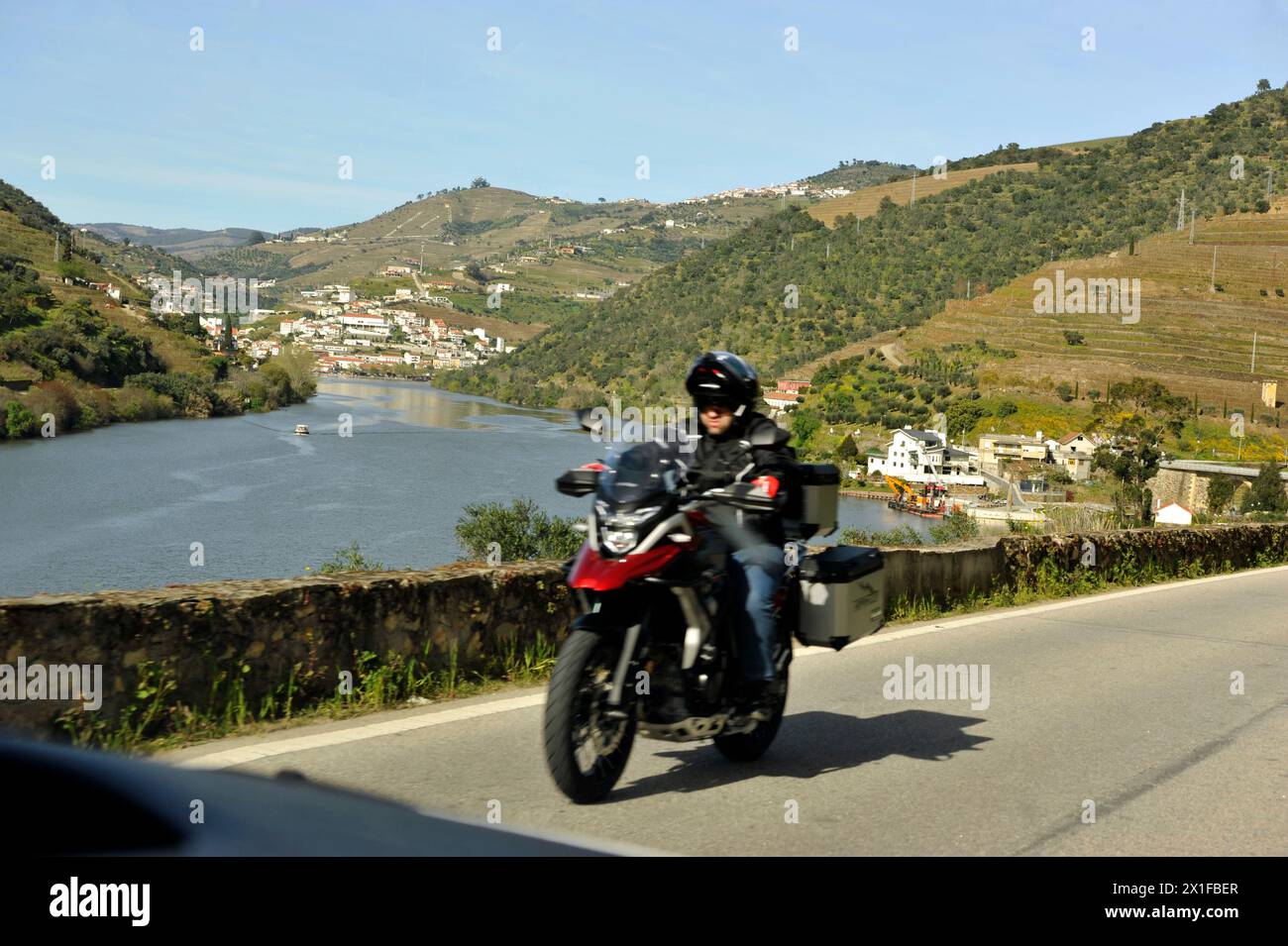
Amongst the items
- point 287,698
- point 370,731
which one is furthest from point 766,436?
point 287,698

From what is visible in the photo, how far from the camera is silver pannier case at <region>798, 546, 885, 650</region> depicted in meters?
5.83

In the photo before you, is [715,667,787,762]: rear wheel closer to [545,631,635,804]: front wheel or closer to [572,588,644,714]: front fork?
[545,631,635,804]: front wheel

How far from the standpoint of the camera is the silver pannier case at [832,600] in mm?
5832

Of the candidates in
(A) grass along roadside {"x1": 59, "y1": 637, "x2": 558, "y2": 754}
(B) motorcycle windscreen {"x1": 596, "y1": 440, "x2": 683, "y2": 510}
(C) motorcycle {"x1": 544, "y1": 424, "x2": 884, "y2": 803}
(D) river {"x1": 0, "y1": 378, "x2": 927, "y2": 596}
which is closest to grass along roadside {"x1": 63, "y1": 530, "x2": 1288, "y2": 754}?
(A) grass along roadside {"x1": 59, "y1": 637, "x2": 558, "y2": 754}

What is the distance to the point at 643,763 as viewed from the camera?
18.4 feet

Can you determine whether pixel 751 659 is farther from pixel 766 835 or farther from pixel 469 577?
pixel 469 577

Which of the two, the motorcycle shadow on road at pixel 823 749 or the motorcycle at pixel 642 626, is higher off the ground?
the motorcycle at pixel 642 626

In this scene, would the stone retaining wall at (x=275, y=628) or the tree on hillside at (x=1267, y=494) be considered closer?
the stone retaining wall at (x=275, y=628)

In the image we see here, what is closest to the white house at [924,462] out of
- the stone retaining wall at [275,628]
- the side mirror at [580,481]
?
the stone retaining wall at [275,628]

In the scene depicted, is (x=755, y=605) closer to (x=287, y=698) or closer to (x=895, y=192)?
(x=287, y=698)

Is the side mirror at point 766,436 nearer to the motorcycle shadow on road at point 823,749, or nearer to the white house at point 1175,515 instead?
the motorcycle shadow on road at point 823,749

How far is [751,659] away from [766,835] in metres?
0.88

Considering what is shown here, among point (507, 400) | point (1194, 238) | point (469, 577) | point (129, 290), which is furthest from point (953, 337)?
point (469, 577)

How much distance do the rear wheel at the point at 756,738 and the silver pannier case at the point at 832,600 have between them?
297 mm
